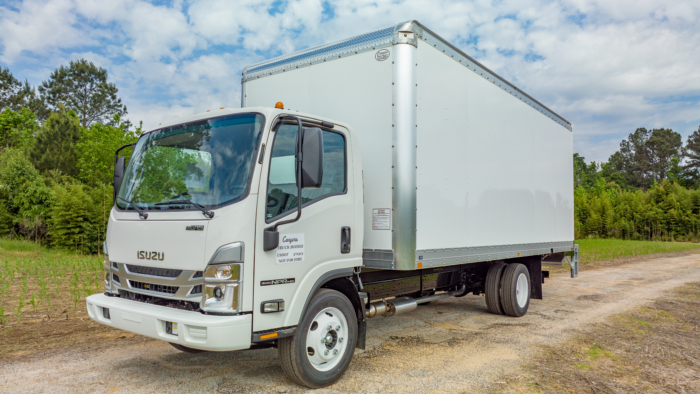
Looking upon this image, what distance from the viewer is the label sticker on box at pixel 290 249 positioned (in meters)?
4.07

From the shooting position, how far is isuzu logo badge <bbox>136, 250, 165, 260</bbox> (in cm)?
403

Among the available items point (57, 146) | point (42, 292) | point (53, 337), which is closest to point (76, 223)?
point (57, 146)

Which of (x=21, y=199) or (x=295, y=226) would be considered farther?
(x=21, y=199)

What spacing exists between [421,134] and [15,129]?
1726 inches

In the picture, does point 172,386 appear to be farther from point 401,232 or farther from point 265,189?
point 401,232

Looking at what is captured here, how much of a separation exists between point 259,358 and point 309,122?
2.75m

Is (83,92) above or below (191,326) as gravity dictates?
above

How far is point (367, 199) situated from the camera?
→ 522cm

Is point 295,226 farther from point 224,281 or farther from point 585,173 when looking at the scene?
point 585,173

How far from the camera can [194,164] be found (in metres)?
4.26

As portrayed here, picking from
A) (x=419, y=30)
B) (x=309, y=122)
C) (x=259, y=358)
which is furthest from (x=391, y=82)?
(x=259, y=358)

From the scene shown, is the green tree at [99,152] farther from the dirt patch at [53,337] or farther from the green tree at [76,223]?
the dirt patch at [53,337]

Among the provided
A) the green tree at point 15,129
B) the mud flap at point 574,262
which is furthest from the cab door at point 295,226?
the green tree at point 15,129

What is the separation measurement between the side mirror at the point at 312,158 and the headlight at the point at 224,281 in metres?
0.78
